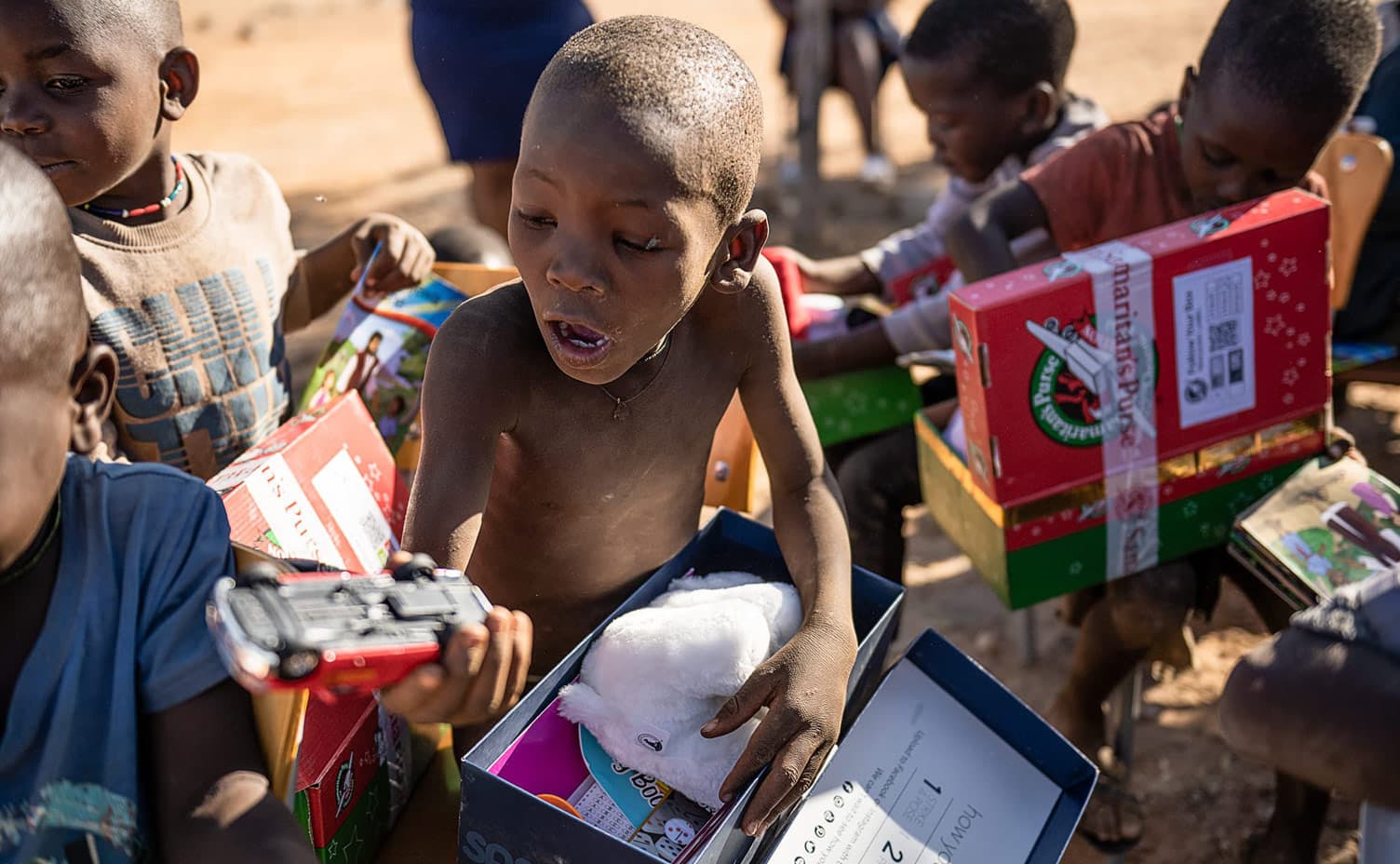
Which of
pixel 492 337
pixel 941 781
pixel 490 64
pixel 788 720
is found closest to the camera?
pixel 788 720

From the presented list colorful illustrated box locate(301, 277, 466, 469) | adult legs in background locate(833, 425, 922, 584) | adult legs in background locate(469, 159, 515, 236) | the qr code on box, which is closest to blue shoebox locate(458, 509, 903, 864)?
colorful illustrated box locate(301, 277, 466, 469)

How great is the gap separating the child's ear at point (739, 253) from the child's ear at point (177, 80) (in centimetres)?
108

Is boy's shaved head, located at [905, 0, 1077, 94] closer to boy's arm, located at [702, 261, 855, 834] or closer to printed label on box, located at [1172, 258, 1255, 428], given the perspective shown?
printed label on box, located at [1172, 258, 1255, 428]

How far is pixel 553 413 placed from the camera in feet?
5.75

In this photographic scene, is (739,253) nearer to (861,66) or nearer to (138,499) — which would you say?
(138,499)

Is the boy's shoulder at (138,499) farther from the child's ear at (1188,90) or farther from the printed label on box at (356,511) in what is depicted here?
the child's ear at (1188,90)

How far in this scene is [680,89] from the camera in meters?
1.54

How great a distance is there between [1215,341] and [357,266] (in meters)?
1.67

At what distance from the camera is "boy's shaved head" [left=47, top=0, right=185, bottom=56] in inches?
75.1

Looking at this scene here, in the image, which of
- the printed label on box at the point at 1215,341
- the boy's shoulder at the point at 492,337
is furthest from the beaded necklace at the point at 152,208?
the printed label on box at the point at 1215,341

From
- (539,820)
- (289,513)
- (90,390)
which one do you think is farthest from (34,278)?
(539,820)

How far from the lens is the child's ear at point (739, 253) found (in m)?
1.74

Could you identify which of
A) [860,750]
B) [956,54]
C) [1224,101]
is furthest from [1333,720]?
[956,54]

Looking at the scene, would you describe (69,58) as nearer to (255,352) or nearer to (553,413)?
(255,352)
